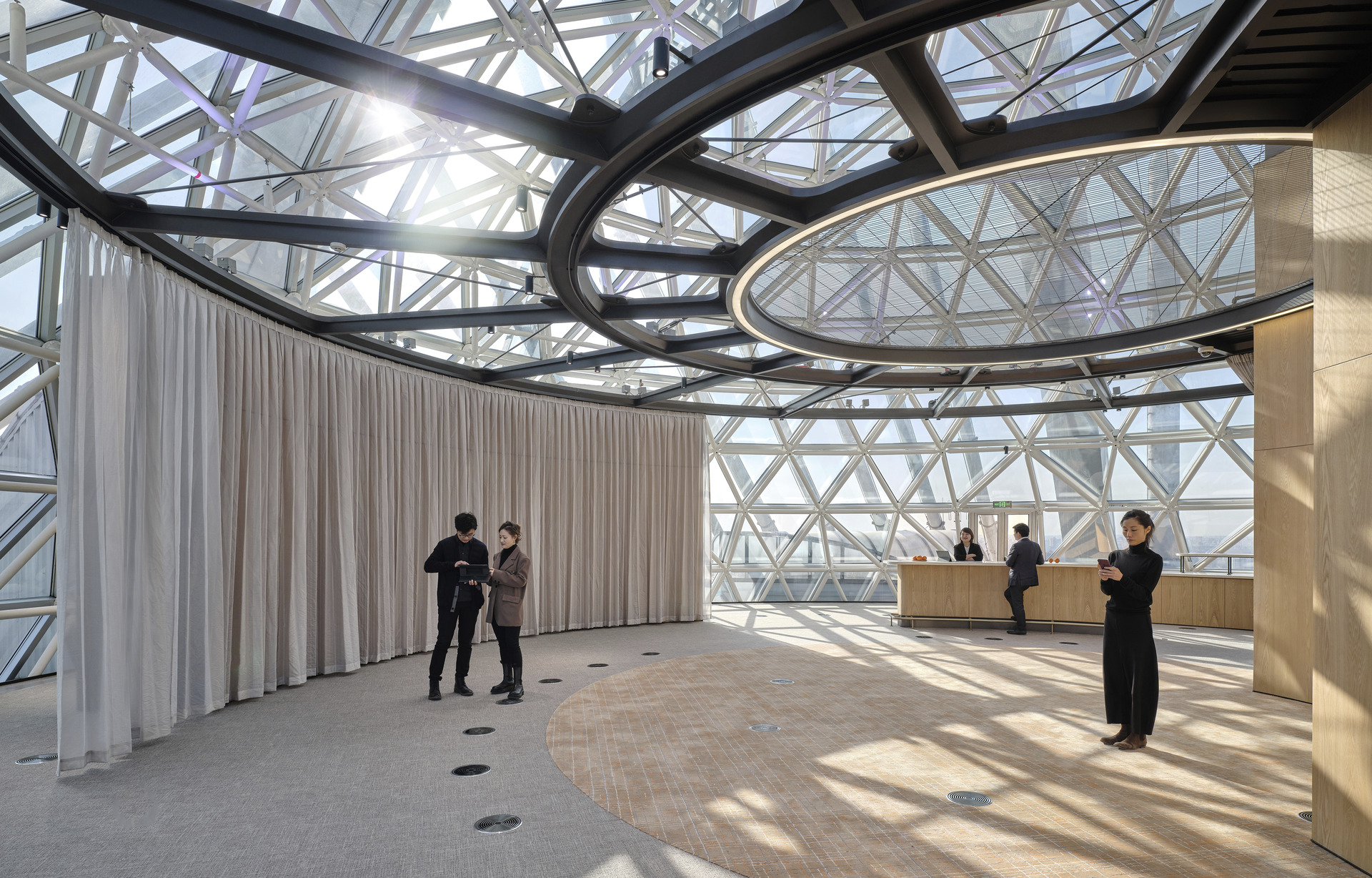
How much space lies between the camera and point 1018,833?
457cm

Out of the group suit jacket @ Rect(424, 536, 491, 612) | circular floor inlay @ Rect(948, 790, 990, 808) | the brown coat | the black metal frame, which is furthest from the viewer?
Answer: suit jacket @ Rect(424, 536, 491, 612)

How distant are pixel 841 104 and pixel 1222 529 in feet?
49.2

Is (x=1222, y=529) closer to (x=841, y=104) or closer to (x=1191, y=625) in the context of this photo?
(x=1191, y=625)

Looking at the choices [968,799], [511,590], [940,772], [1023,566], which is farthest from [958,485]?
[968,799]

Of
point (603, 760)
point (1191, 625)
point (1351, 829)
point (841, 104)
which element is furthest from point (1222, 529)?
point (603, 760)

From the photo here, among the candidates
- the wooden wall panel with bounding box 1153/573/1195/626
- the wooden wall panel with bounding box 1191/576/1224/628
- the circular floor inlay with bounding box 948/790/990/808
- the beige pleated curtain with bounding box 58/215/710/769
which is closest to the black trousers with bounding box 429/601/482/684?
the beige pleated curtain with bounding box 58/215/710/769

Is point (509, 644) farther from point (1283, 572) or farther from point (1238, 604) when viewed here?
point (1238, 604)

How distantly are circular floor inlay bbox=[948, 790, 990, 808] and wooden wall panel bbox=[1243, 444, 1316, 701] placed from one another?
5337mm

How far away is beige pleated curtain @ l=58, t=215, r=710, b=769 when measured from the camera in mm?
5727

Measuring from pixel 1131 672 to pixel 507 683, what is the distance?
597 cm

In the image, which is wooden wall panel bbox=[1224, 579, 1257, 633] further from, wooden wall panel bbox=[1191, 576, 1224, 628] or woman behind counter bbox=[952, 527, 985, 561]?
woman behind counter bbox=[952, 527, 985, 561]

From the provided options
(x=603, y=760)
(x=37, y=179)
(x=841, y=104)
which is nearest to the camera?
(x=37, y=179)

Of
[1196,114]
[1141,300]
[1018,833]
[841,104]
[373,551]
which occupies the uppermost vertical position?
[841,104]

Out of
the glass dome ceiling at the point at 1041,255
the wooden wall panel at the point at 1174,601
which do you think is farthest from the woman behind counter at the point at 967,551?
the glass dome ceiling at the point at 1041,255
